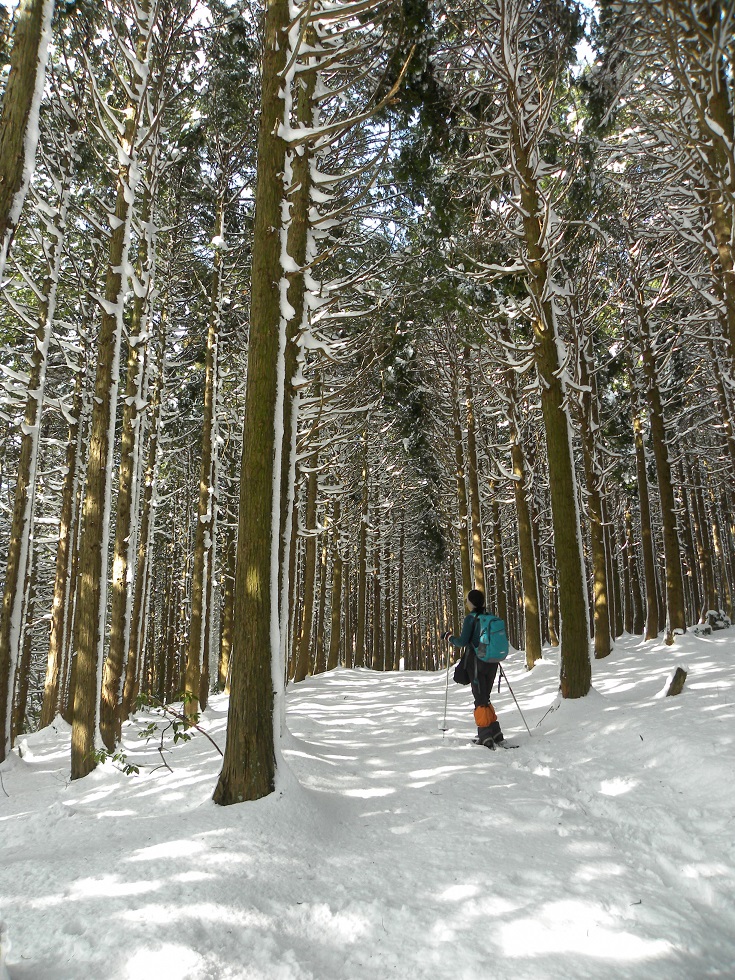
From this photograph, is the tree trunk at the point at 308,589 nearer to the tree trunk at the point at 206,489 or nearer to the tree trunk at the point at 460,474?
the tree trunk at the point at 206,489

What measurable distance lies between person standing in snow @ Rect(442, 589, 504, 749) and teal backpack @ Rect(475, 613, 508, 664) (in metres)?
0.08

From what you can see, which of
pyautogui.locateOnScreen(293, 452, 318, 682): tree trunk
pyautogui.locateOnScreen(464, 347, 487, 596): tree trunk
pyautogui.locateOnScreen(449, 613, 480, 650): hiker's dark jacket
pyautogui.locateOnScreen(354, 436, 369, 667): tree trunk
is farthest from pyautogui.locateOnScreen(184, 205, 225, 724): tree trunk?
pyautogui.locateOnScreen(354, 436, 369, 667): tree trunk

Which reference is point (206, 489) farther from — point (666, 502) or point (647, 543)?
point (647, 543)

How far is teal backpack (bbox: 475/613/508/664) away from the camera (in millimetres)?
A: 6844

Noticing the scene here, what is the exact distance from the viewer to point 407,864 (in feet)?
12.0

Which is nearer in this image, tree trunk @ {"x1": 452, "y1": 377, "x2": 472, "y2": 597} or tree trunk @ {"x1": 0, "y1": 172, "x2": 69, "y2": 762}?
tree trunk @ {"x1": 0, "y1": 172, "x2": 69, "y2": 762}

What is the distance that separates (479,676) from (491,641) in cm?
42

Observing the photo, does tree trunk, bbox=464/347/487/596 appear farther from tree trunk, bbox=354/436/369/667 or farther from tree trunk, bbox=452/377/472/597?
tree trunk, bbox=354/436/369/667

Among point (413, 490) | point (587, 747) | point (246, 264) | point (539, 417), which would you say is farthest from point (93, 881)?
point (413, 490)

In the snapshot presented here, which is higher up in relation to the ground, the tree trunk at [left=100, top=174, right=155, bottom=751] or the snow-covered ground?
the tree trunk at [left=100, top=174, right=155, bottom=751]

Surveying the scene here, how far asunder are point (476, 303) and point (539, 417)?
210 inches

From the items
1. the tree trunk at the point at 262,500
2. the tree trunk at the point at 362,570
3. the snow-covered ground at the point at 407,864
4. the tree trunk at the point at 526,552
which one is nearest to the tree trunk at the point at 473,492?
the tree trunk at the point at 526,552

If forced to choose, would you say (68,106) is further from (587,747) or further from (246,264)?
(587,747)

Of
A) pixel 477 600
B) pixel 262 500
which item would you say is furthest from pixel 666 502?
pixel 262 500
